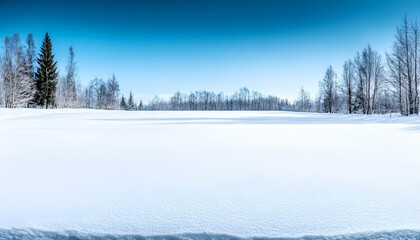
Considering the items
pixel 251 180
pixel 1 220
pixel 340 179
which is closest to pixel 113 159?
pixel 1 220

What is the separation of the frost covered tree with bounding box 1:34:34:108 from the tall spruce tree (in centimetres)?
375

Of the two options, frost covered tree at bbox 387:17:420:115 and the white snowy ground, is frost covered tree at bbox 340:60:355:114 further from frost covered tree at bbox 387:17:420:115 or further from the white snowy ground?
the white snowy ground

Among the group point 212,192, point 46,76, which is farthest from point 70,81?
point 212,192

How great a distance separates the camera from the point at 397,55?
60.6 feet

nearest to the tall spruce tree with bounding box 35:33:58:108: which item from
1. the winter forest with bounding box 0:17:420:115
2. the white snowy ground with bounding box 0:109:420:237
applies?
the winter forest with bounding box 0:17:420:115

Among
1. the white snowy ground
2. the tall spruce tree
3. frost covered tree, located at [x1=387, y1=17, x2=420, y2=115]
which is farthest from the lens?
the tall spruce tree

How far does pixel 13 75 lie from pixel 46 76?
617 cm

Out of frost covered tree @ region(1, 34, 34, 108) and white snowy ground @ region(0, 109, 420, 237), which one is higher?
frost covered tree @ region(1, 34, 34, 108)

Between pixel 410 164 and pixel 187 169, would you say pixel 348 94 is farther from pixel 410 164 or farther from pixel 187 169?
pixel 187 169

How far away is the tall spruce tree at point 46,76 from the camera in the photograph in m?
29.3

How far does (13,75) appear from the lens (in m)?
23.7

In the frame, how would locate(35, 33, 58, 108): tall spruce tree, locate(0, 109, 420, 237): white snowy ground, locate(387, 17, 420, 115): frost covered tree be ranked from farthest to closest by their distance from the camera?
1. locate(35, 33, 58, 108): tall spruce tree
2. locate(387, 17, 420, 115): frost covered tree
3. locate(0, 109, 420, 237): white snowy ground

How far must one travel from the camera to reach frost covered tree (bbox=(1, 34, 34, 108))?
2320 cm

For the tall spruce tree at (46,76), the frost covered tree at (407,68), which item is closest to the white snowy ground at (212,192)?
the frost covered tree at (407,68)
